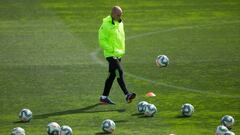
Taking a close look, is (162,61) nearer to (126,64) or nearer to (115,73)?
(126,64)

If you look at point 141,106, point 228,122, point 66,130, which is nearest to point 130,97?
point 141,106

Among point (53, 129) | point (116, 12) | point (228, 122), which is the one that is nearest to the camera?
point (53, 129)

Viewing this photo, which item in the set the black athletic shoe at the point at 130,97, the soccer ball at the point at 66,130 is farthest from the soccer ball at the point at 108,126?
the black athletic shoe at the point at 130,97

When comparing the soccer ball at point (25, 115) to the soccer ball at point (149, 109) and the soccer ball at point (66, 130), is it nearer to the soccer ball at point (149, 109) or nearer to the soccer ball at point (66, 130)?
the soccer ball at point (66, 130)

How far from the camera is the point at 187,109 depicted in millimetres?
22391

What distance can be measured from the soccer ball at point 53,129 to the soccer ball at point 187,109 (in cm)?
387

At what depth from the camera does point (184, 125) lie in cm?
→ 2156

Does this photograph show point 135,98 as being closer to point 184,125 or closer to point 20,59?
point 184,125

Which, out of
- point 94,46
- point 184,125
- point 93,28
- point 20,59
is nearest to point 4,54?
point 20,59

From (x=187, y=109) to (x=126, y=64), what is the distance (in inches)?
285

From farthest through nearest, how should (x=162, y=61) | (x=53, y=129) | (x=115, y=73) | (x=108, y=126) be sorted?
(x=162, y=61) < (x=115, y=73) < (x=108, y=126) < (x=53, y=129)

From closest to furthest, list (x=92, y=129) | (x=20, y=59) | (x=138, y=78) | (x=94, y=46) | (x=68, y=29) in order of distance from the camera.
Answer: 1. (x=92, y=129)
2. (x=138, y=78)
3. (x=20, y=59)
4. (x=94, y=46)
5. (x=68, y=29)

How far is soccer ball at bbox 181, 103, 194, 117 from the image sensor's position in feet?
73.5

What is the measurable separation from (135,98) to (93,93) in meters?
1.45
